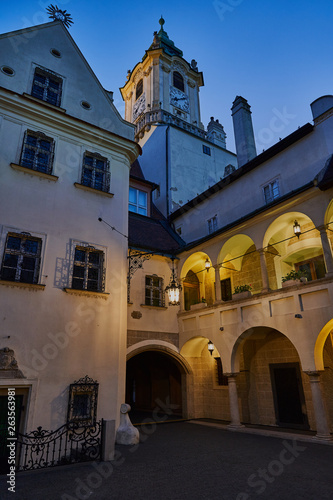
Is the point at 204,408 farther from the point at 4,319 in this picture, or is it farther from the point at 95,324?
the point at 4,319

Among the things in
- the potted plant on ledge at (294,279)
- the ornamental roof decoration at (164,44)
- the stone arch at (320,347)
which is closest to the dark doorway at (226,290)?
the potted plant on ledge at (294,279)

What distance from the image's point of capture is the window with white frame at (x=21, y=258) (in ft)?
33.2

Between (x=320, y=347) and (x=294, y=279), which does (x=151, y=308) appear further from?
(x=320, y=347)

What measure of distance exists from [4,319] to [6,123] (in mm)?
6733

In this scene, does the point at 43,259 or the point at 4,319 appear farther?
the point at 43,259

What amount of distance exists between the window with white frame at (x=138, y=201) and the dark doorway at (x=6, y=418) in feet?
40.7

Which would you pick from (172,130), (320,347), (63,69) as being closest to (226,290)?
(320,347)

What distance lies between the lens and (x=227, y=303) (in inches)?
591

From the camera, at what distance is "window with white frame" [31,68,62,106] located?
1259 cm

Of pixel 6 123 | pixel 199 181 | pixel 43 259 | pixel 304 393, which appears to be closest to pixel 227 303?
pixel 304 393

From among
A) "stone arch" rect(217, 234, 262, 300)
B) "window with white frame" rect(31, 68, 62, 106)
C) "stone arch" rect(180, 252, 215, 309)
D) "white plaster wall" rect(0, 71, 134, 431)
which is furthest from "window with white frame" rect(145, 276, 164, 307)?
"window with white frame" rect(31, 68, 62, 106)

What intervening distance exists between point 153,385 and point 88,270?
12744 mm

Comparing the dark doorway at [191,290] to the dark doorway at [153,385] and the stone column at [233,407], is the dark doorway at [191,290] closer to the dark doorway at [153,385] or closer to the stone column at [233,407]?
the dark doorway at [153,385]

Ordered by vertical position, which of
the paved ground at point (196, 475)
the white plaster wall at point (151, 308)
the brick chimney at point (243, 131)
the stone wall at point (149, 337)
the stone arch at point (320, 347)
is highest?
the brick chimney at point (243, 131)
